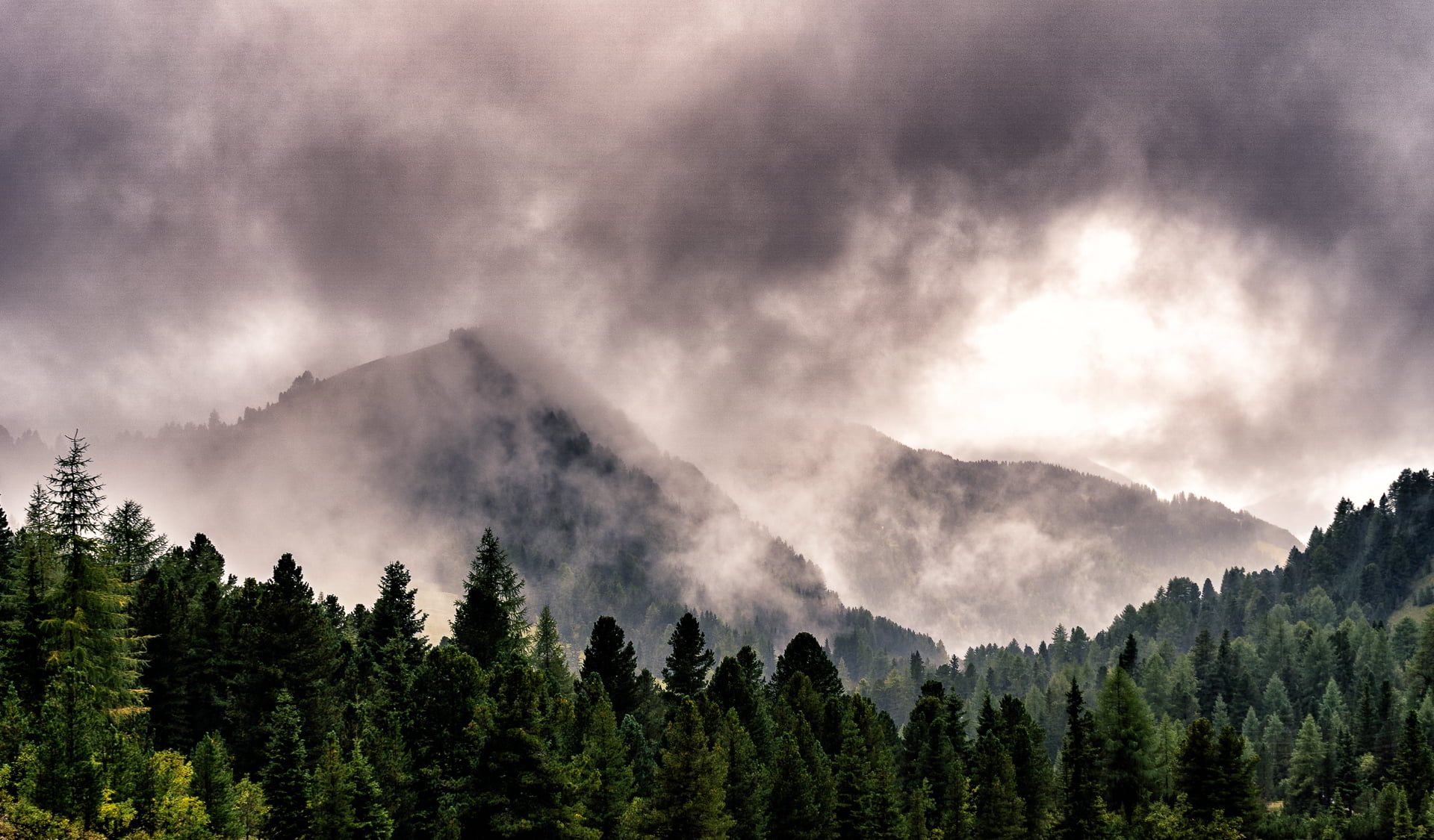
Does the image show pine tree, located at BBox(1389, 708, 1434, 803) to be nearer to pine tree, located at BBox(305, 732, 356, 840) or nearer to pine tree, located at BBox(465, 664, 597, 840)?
pine tree, located at BBox(465, 664, 597, 840)

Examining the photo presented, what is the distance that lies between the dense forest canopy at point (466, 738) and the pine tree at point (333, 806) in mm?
116

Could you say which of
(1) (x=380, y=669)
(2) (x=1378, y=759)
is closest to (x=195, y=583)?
(1) (x=380, y=669)

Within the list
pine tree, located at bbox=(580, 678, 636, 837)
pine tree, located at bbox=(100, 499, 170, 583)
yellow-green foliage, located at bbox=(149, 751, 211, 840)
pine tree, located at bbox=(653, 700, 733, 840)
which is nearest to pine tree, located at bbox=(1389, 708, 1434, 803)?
pine tree, located at bbox=(653, 700, 733, 840)

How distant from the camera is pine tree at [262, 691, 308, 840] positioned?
59.5 m

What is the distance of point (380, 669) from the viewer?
76.8 m

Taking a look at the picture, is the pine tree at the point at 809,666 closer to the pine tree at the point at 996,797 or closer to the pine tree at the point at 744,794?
the pine tree at the point at 996,797

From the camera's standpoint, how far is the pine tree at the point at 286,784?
195 ft

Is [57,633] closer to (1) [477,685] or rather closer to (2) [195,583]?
(1) [477,685]

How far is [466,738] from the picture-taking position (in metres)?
A: 63.5

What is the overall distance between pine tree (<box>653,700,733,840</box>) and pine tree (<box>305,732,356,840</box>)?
18.0 m

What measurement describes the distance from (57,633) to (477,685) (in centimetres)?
2277

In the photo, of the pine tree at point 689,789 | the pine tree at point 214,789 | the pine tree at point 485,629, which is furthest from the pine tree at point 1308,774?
the pine tree at point 214,789

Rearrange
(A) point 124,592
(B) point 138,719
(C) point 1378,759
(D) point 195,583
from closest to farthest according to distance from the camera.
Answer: (B) point 138,719 < (A) point 124,592 < (D) point 195,583 < (C) point 1378,759

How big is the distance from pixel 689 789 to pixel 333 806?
68.5 feet
